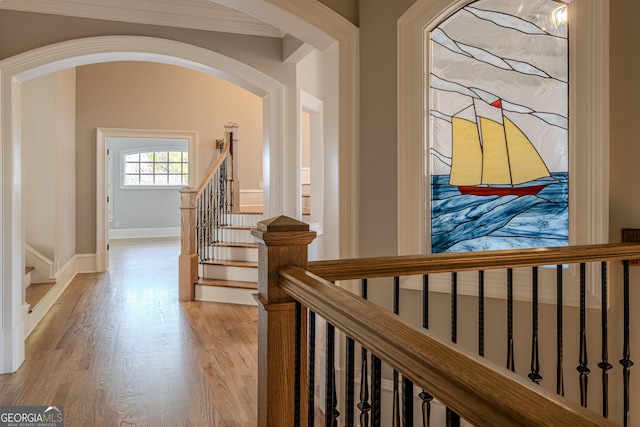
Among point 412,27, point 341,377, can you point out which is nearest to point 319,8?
point 412,27

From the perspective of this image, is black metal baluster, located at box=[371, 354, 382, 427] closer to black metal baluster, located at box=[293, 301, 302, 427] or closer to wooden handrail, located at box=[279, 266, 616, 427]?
wooden handrail, located at box=[279, 266, 616, 427]

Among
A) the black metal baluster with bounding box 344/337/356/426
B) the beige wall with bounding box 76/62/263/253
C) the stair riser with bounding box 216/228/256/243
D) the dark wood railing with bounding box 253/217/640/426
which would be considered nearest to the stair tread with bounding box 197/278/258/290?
the stair riser with bounding box 216/228/256/243

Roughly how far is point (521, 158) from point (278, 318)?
1463 mm

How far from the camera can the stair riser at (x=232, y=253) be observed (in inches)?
217

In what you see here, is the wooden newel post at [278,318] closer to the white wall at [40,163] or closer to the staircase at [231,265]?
the staircase at [231,265]

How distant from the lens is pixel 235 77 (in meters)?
3.96

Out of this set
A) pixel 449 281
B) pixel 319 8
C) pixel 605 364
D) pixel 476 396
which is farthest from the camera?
pixel 319 8

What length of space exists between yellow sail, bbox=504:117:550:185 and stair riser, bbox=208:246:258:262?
3.75 m

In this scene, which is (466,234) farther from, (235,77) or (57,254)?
(57,254)

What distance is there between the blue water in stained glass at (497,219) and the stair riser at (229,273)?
318 cm

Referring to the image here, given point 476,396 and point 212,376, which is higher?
point 476,396

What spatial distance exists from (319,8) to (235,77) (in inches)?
64.6

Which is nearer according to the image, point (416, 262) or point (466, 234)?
point (416, 262)

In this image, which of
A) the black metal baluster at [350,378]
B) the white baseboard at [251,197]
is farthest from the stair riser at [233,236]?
the black metal baluster at [350,378]
